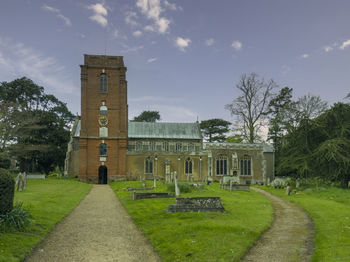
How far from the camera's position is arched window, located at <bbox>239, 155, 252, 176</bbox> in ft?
152

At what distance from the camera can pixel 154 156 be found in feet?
148

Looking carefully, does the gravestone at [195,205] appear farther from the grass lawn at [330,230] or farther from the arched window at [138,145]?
the arched window at [138,145]

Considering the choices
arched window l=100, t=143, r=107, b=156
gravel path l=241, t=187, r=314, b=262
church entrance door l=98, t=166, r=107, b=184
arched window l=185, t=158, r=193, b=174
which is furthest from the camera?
arched window l=185, t=158, r=193, b=174

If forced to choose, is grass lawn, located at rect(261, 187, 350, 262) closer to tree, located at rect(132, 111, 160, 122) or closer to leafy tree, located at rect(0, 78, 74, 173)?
leafy tree, located at rect(0, 78, 74, 173)

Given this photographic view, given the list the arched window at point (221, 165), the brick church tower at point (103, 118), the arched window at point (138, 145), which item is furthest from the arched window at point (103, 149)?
the arched window at point (221, 165)

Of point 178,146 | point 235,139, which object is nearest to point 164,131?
point 178,146

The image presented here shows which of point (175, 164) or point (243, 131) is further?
point (243, 131)

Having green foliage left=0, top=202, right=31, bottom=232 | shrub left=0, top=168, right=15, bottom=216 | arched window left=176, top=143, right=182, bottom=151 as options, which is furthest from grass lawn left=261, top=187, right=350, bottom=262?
arched window left=176, top=143, right=182, bottom=151

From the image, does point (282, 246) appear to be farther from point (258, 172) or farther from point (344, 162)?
point (258, 172)

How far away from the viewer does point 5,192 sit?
35.2 feet

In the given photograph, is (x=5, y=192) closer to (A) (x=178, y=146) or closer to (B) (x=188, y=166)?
(B) (x=188, y=166)

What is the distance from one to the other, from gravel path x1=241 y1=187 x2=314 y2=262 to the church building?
30.5 metres

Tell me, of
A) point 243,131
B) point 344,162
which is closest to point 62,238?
point 344,162

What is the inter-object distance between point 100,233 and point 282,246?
24.0 ft
